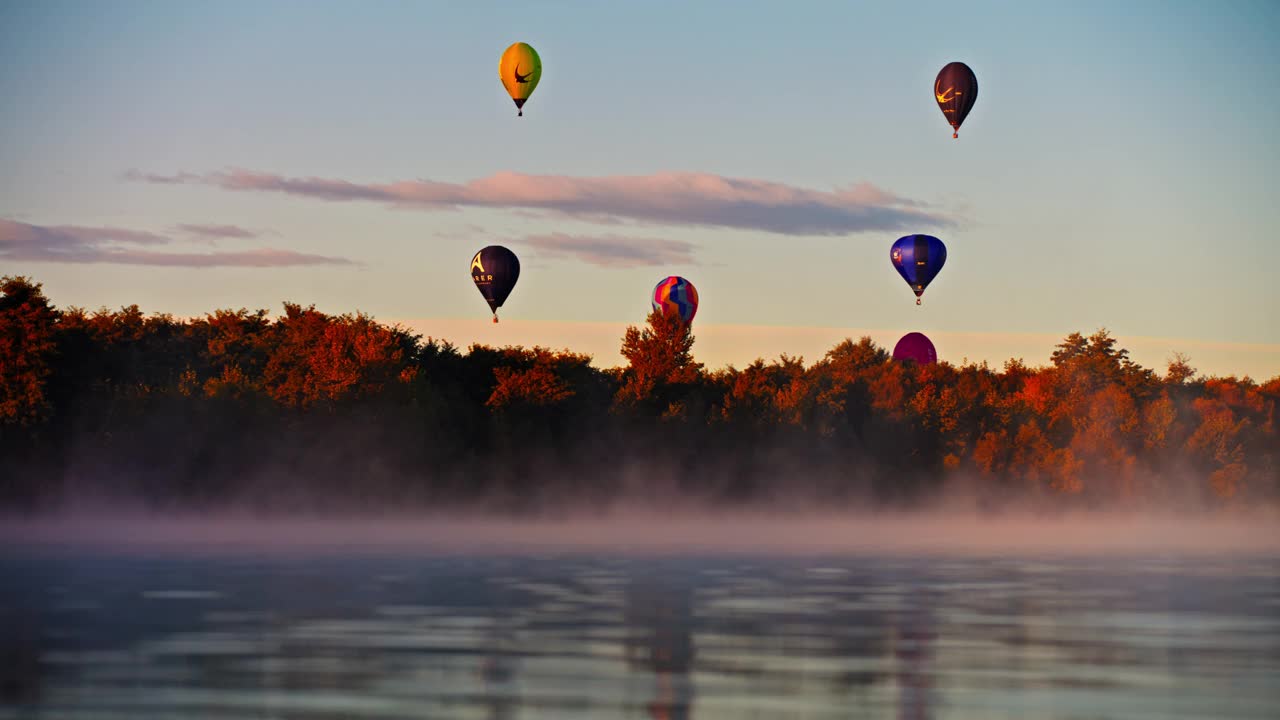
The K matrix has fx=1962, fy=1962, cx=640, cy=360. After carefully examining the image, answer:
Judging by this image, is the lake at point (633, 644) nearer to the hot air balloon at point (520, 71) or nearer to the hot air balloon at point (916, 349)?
the hot air balloon at point (520, 71)

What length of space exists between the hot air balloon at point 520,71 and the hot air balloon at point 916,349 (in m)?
81.8

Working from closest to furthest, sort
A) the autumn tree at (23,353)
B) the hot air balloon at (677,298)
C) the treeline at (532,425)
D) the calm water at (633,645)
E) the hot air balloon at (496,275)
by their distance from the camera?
1. the calm water at (633,645)
2. the autumn tree at (23,353)
3. the treeline at (532,425)
4. the hot air balloon at (496,275)
5. the hot air balloon at (677,298)

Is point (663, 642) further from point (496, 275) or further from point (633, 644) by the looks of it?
point (496, 275)

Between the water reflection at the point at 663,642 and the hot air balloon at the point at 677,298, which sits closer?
the water reflection at the point at 663,642

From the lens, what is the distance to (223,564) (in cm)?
5962

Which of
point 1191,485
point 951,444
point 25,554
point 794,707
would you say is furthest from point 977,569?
point 1191,485

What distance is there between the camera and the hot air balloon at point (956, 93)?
4505 inches

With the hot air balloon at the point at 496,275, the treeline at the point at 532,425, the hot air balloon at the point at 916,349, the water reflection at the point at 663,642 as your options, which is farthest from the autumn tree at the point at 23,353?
the hot air balloon at the point at 916,349

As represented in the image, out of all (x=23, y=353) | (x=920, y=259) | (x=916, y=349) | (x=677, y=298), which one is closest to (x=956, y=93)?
(x=920, y=259)

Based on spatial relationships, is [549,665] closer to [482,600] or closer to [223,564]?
[482,600]

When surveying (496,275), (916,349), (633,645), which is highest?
(916,349)

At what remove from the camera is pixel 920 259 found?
126312mm

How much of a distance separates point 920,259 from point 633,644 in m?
97.6

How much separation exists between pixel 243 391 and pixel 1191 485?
2840 inches
